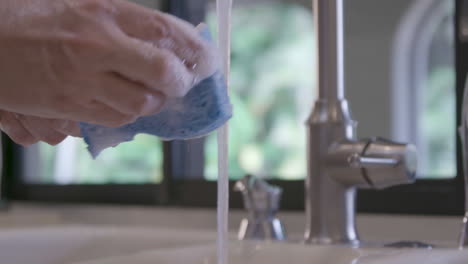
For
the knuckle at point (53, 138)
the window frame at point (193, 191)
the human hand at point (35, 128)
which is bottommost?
the window frame at point (193, 191)

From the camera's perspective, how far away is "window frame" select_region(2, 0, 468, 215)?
863mm

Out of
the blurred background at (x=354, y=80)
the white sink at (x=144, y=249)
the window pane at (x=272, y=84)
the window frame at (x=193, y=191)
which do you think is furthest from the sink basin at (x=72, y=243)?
the window pane at (x=272, y=84)

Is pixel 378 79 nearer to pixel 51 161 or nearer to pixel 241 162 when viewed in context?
pixel 241 162

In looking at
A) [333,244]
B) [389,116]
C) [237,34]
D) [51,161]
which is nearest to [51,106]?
[333,244]

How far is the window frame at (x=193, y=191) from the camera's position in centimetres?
86

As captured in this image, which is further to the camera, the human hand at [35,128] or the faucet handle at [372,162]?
the faucet handle at [372,162]

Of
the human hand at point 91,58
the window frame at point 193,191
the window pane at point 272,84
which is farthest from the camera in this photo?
the window pane at point 272,84

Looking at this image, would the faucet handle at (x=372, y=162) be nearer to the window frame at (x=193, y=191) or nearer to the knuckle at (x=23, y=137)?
the window frame at (x=193, y=191)

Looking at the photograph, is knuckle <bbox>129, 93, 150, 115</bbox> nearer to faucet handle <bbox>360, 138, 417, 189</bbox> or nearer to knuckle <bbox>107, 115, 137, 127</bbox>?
knuckle <bbox>107, 115, 137, 127</bbox>

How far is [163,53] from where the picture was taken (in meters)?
0.31

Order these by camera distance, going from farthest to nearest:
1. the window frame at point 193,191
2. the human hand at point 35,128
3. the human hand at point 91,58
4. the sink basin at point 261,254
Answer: the window frame at point 193,191
the sink basin at point 261,254
the human hand at point 35,128
the human hand at point 91,58

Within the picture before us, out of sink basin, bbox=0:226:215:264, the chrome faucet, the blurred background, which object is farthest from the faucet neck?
the blurred background

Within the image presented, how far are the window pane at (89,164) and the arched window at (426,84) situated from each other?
1.11m

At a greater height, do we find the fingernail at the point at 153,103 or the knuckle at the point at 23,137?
the fingernail at the point at 153,103
